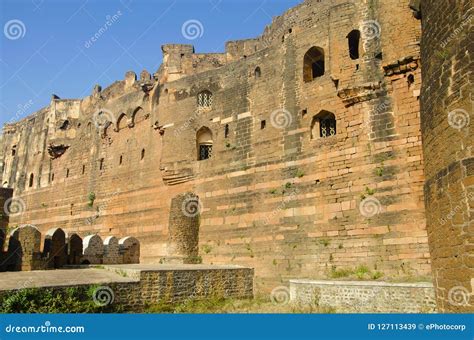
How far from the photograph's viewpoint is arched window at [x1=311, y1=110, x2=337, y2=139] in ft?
48.2

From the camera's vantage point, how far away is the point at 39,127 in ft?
96.0

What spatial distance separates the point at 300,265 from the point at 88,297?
21.5ft

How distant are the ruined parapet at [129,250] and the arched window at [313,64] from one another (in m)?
9.30

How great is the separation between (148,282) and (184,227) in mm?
5891

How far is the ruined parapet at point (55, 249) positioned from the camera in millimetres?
14148

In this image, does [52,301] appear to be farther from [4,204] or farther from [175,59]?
[4,204]

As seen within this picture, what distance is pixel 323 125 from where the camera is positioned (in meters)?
14.9

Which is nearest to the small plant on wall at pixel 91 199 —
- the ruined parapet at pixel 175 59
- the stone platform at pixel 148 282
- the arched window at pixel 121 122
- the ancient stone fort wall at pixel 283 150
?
the ancient stone fort wall at pixel 283 150

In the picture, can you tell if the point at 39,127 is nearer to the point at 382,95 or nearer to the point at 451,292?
the point at 382,95

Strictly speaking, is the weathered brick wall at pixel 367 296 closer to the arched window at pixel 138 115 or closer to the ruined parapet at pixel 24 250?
the ruined parapet at pixel 24 250

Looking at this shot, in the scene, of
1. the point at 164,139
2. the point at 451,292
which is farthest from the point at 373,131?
the point at 164,139

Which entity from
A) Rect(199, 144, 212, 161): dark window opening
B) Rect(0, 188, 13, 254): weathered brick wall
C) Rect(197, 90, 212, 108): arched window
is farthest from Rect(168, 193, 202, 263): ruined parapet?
Rect(0, 188, 13, 254): weathered brick wall

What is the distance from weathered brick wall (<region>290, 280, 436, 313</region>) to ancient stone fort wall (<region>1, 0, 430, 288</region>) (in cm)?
165

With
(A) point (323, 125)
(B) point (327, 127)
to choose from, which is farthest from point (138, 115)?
(B) point (327, 127)
